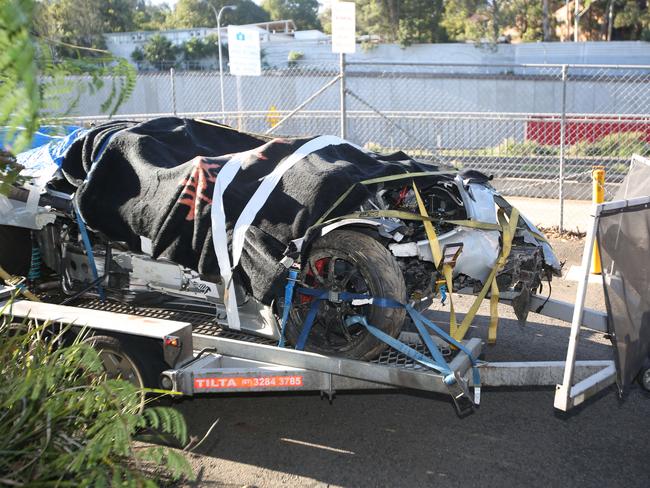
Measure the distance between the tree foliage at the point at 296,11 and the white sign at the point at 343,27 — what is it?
97118 millimetres

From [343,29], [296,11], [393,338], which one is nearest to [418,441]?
[393,338]

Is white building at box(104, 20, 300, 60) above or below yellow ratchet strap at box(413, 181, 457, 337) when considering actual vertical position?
above

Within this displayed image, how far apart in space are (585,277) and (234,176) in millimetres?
2387

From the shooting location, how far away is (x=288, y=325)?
4.64 meters

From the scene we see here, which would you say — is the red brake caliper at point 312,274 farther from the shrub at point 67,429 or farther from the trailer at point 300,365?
the shrub at point 67,429

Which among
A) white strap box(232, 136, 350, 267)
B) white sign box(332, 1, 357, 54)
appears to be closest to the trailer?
white strap box(232, 136, 350, 267)

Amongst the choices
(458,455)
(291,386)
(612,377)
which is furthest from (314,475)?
(612,377)

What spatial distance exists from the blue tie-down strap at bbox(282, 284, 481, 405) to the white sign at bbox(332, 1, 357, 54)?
22.3ft

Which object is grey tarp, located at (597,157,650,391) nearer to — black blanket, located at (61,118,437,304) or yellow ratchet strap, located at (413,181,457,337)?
yellow ratchet strap, located at (413,181,457,337)

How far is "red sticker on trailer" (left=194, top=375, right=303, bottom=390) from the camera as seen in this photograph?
4.30 meters

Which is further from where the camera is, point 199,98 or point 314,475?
point 199,98

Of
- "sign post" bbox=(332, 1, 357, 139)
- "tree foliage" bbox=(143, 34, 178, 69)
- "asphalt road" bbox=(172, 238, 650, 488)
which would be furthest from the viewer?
"tree foliage" bbox=(143, 34, 178, 69)

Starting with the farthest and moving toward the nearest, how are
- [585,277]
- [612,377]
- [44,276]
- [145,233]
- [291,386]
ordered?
[44,276] < [145,233] < [291,386] < [612,377] < [585,277]

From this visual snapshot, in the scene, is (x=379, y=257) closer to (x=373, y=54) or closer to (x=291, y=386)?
(x=291, y=386)
